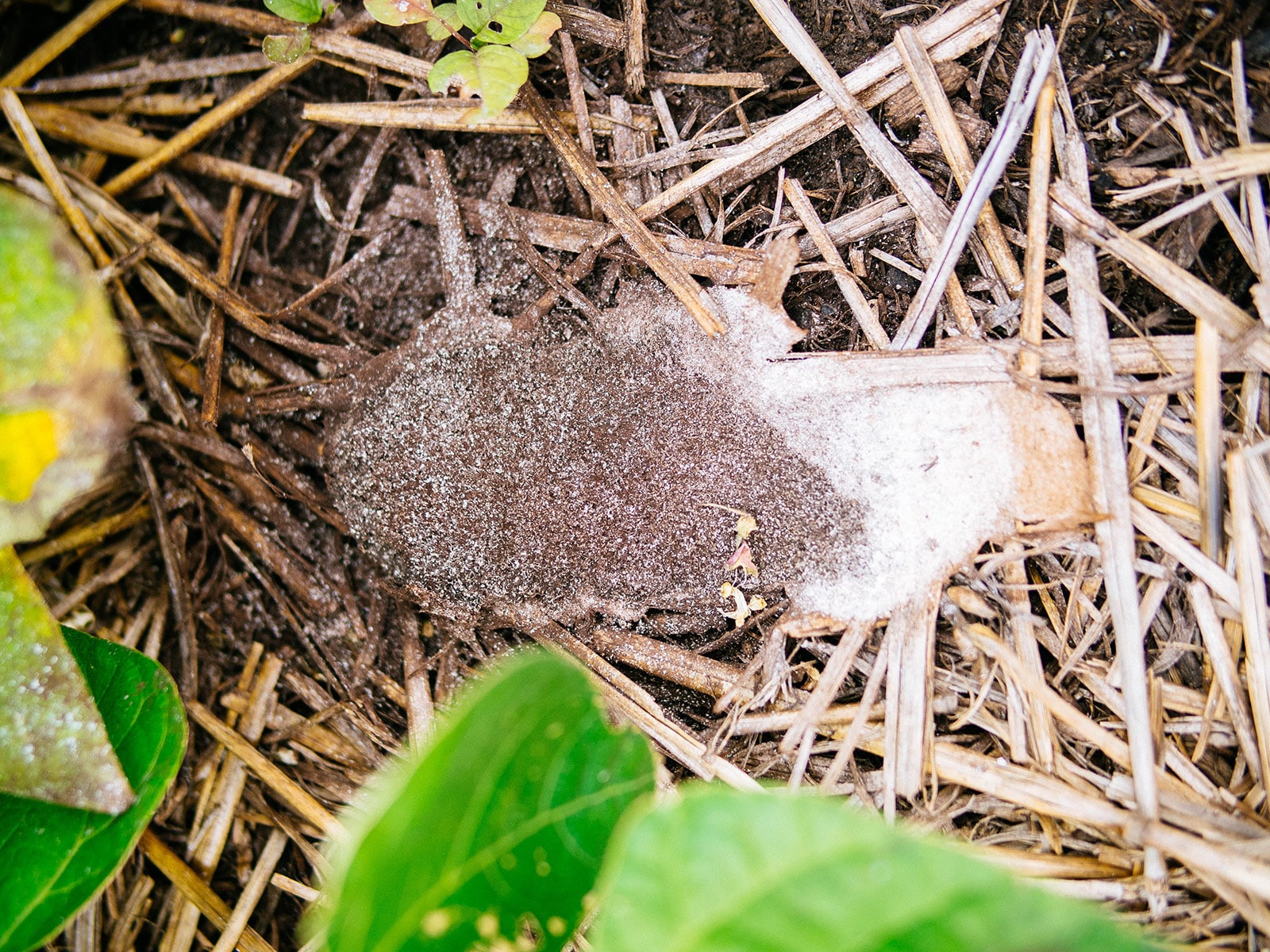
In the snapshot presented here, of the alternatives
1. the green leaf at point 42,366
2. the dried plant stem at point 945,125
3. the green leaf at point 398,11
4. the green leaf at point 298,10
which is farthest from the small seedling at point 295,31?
the dried plant stem at point 945,125

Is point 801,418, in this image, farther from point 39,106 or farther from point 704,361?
point 39,106

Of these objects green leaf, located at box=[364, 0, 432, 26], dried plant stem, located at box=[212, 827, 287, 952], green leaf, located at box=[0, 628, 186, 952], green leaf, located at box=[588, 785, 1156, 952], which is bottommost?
dried plant stem, located at box=[212, 827, 287, 952]

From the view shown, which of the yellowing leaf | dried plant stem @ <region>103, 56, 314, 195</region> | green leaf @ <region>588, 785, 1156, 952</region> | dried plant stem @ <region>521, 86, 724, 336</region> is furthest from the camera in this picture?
dried plant stem @ <region>103, 56, 314, 195</region>

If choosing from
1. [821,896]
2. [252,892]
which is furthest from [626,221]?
[252,892]

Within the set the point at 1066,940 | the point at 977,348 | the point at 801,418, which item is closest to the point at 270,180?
the point at 801,418

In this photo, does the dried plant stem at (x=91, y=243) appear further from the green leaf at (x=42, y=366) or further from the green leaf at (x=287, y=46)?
the green leaf at (x=287, y=46)

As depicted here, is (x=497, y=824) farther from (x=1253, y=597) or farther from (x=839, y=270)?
(x=1253, y=597)

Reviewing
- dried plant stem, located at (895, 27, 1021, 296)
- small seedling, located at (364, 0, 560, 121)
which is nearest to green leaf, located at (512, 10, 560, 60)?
small seedling, located at (364, 0, 560, 121)

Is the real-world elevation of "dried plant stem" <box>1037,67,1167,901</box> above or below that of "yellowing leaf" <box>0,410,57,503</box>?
below

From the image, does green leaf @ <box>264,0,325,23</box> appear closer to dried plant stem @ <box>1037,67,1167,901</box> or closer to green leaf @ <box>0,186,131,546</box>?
green leaf @ <box>0,186,131,546</box>
